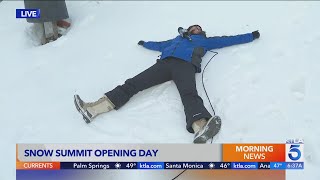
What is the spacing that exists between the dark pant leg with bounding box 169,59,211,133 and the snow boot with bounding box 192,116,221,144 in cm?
6

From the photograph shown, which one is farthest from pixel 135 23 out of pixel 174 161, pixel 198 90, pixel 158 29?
pixel 174 161

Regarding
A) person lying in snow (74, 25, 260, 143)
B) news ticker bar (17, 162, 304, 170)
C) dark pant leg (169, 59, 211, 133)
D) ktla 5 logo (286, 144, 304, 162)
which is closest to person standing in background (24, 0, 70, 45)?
person lying in snow (74, 25, 260, 143)

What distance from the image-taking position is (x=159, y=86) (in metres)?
4.47

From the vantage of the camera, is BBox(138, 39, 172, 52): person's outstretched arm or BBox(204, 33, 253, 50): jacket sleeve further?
BBox(138, 39, 172, 52): person's outstretched arm

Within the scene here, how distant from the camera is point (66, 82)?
470 centimetres

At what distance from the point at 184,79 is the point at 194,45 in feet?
2.36

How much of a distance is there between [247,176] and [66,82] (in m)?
2.54

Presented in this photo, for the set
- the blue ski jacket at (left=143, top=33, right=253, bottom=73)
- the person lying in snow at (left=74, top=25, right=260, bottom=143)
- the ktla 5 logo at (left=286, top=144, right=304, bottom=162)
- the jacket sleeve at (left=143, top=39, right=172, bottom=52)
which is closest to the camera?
the ktla 5 logo at (left=286, top=144, right=304, bottom=162)

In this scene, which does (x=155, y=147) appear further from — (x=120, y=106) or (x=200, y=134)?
(x=120, y=106)

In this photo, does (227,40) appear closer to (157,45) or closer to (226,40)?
(226,40)

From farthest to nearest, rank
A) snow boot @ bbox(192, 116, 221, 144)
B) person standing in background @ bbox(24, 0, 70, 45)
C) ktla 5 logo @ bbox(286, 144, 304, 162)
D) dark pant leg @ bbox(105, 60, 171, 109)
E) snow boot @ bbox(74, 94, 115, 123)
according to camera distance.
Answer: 1. person standing in background @ bbox(24, 0, 70, 45)
2. dark pant leg @ bbox(105, 60, 171, 109)
3. snow boot @ bbox(74, 94, 115, 123)
4. snow boot @ bbox(192, 116, 221, 144)
5. ktla 5 logo @ bbox(286, 144, 304, 162)

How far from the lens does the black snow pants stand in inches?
148

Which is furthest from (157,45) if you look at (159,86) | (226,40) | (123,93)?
(123,93)

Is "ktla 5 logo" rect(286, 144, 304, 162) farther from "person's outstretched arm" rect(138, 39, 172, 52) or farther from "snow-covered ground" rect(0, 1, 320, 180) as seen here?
"person's outstretched arm" rect(138, 39, 172, 52)
